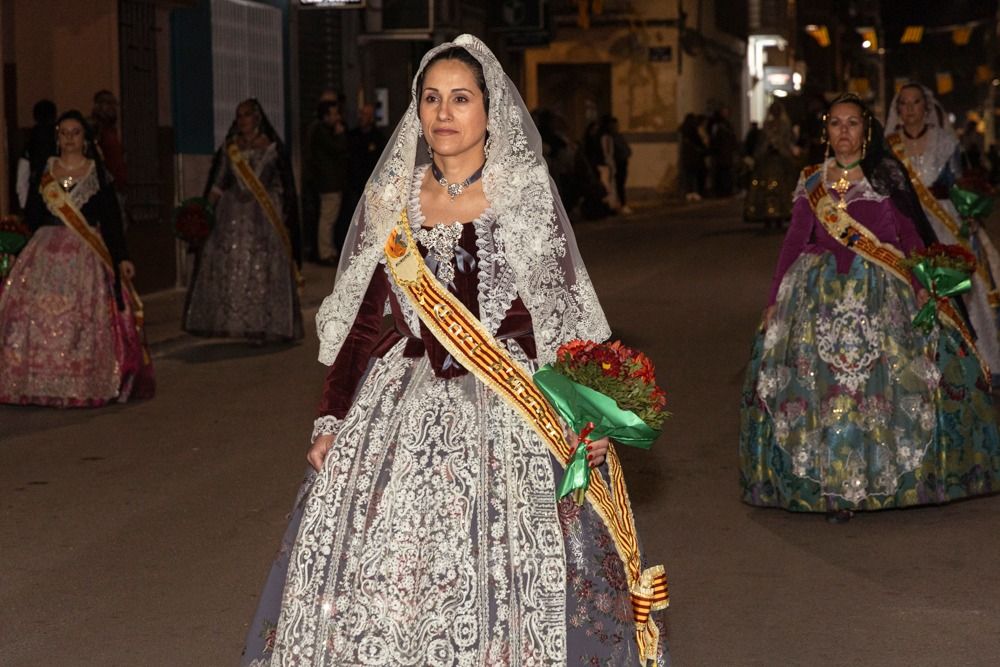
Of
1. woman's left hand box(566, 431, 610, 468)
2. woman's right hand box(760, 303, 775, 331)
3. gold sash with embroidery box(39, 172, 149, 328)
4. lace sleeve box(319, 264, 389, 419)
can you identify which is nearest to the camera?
woman's left hand box(566, 431, 610, 468)

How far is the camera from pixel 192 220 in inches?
550

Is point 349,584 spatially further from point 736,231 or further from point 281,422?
point 736,231

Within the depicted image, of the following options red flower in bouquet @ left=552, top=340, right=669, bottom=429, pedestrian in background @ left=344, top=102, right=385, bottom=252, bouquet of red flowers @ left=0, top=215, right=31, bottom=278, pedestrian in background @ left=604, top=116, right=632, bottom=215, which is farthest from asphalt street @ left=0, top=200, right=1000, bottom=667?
pedestrian in background @ left=604, top=116, right=632, bottom=215

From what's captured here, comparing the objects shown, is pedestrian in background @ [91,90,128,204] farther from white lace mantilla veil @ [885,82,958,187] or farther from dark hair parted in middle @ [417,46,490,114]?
dark hair parted in middle @ [417,46,490,114]

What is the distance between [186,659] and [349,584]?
1.63m

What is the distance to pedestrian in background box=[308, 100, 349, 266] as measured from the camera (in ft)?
68.9

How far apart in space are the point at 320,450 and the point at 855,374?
3724 millimetres

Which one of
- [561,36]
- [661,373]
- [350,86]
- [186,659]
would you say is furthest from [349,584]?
[561,36]

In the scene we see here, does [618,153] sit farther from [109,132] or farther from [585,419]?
[585,419]

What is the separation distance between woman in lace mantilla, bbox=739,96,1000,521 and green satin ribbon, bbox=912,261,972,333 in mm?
115

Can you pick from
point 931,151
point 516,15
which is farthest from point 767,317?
point 516,15

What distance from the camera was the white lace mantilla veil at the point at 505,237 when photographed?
469cm

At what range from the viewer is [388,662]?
4.29 meters

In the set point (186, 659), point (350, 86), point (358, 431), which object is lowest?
point (186, 659)
